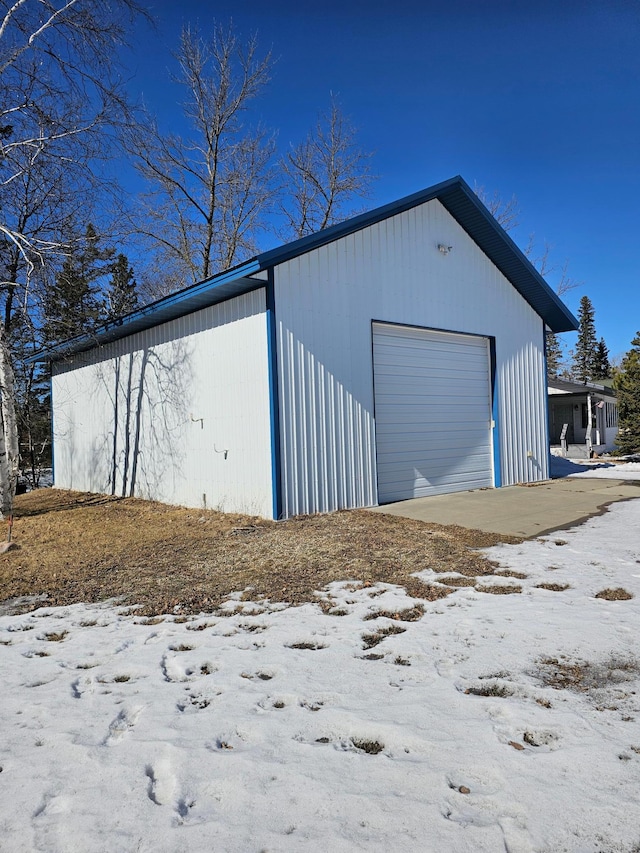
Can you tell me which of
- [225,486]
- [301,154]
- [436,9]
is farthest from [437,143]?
[225,486]

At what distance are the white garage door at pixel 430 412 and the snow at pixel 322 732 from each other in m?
5.67

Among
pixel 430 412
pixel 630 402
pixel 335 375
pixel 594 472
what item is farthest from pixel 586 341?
pixel 335 375

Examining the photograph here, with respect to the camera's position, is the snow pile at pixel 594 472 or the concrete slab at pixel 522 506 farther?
the snow pile at pixel 594 472

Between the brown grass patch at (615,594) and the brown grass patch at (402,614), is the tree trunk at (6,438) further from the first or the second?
the brown grass patch at (615,594)

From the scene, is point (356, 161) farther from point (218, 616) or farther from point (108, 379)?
point (218, 616)

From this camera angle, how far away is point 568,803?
1885 millimetres

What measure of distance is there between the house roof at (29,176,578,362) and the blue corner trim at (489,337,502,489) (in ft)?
5.78

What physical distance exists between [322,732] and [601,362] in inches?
2732

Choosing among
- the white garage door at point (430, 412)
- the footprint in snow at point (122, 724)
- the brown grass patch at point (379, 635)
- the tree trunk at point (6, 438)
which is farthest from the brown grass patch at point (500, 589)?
the tree trunk at point (6, 438)

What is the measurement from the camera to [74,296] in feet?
37.0

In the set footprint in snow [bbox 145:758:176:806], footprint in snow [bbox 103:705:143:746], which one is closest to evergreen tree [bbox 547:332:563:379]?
footprint in snow [bbox 103:705:143:746]

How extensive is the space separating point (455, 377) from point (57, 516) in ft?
26.1

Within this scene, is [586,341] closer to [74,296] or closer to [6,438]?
[74,296]

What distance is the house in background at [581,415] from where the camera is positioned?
22.5 metres
